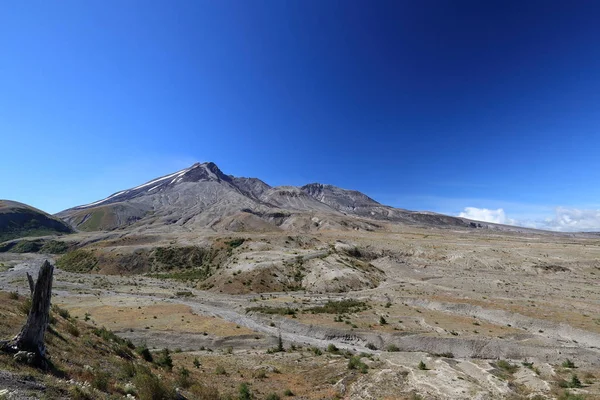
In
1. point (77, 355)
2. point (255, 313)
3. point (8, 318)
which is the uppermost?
point (8, 318)

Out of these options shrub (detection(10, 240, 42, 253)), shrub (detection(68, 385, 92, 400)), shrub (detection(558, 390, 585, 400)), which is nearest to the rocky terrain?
shrub (detection(68, 385, 92, 400))

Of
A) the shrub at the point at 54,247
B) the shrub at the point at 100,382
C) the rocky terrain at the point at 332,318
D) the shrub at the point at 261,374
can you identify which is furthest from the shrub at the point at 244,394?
the shrub at the point at 54,247

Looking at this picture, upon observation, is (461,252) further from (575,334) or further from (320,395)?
(320,395)

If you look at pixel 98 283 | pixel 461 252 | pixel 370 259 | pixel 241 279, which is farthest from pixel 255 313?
pixel 461 252

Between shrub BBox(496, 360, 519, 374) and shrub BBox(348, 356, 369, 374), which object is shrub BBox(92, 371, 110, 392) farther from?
shrub BBox(496, 360, 519, 374)

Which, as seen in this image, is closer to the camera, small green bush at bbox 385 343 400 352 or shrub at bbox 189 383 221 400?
shrub at bbox 189 383 221 400

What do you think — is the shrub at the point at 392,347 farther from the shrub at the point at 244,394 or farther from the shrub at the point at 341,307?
the shrub at the point at 244,394

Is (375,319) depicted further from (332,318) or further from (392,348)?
(392,348)
